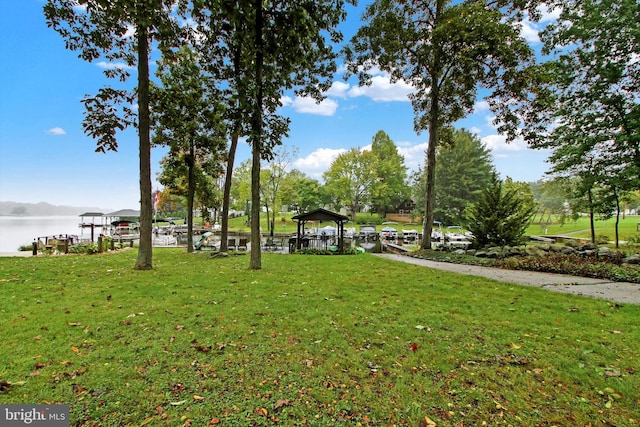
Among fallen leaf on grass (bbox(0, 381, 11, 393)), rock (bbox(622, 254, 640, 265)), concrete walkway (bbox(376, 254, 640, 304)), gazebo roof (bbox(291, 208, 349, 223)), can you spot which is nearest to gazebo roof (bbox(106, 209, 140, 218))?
gazebo roof (bbox(291, 208, 349, 223))

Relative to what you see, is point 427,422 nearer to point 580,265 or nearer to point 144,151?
point 144,151

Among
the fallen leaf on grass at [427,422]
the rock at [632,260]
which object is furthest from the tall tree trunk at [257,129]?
the rock at [632,260]

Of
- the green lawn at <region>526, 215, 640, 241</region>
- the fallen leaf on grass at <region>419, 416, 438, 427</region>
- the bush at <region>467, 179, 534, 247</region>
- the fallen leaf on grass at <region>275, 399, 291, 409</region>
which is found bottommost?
the green lawn at <region>526, 215, 640, 241</region>

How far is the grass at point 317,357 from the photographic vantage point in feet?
6.68

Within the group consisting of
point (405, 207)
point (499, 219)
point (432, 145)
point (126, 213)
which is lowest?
point (499, 219)

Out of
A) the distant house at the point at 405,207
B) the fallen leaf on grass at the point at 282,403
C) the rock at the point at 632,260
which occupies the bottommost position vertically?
the fallen leaf on grass at the point at 282,403

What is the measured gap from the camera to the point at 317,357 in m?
2.77

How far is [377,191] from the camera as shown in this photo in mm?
41500

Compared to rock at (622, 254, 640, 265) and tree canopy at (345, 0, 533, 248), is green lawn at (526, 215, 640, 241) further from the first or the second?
tree canopy at (345, 0, 533, 248)

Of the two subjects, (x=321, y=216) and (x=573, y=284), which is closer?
(x=573, y=284)

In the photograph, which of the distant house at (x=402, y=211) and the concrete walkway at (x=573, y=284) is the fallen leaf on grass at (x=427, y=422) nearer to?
the concrete walkway at (x=573, y=284)

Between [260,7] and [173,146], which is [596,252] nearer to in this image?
[260,7]

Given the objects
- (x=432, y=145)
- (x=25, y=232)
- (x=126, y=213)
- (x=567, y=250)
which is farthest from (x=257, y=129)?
(x=25, y=232)

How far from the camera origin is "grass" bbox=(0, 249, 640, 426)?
80.1 inches
